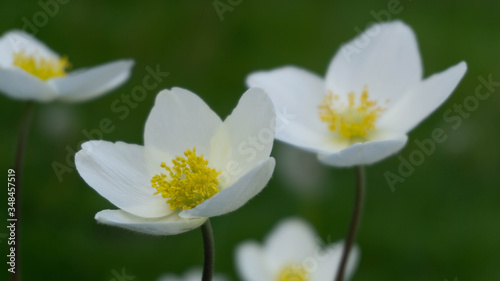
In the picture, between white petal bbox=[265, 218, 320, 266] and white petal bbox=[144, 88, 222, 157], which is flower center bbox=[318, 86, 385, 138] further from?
white petal bbox=[265, 218, 320, 266]

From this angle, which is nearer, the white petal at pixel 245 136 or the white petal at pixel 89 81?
the white petal at pixel 245 136

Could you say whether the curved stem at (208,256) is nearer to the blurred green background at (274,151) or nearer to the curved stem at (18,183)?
the curved stem at (18,183)

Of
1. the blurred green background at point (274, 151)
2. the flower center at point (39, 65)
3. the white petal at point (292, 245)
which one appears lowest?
the blurred green background at point (274, 151)

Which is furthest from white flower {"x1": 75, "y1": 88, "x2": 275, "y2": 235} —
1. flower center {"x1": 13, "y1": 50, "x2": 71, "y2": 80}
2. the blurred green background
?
the blurred green background

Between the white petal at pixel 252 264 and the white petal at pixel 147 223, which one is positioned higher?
the white petal at pixel 147 223

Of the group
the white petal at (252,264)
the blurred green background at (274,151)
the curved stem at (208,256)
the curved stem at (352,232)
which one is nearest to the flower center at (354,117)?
the curved stem at (352,232)

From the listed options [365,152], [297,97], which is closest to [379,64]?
[297,97]

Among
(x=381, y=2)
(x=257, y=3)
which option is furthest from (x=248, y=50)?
(x=381, y=2)

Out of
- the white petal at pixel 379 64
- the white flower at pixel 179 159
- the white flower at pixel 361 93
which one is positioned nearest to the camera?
the white flower at pixel 179 159

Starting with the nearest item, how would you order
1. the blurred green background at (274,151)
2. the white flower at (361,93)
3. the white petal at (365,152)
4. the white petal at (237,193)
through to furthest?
the white petal at (237,193) → the white petal at (365,152) → the white flower at (361,93) → the blurred green background at (274,151)

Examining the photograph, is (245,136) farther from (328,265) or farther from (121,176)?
(328,265)
